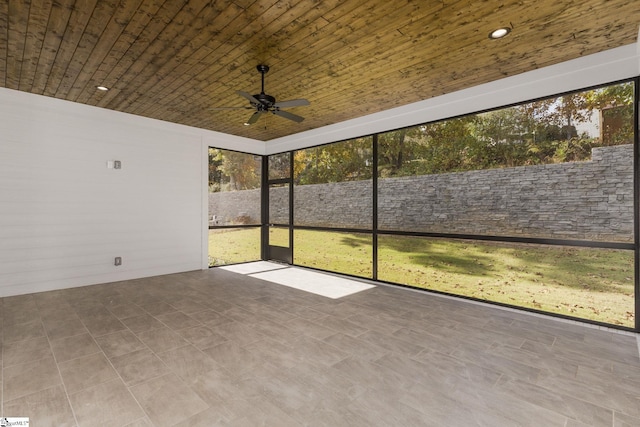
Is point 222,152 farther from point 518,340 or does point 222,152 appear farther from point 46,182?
point 518,340

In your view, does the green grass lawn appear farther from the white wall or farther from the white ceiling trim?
the white ceiling trim

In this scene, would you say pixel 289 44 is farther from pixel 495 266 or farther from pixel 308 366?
pixel 495 266

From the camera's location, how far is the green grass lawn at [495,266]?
5023mm

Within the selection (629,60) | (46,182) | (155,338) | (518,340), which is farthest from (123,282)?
(629,60)

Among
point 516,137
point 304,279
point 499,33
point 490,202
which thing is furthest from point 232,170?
point 516,137

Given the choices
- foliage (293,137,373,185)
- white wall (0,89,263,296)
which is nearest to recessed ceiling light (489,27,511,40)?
foliage (293,137,373,185)

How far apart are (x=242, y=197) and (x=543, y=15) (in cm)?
651

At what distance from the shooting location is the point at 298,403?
6.21 ft

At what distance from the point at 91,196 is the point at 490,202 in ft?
23.7

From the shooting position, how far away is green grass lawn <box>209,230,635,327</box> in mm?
5023

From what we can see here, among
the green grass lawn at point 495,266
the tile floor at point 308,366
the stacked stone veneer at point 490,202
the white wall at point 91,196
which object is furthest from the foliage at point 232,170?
the tile floor at point 308,366

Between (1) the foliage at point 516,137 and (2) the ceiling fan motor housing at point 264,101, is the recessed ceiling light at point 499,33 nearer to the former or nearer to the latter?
(1) the foliage at point 516,137

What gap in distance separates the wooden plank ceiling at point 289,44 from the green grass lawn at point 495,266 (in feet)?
8.40

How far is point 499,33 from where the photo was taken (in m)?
2.80
